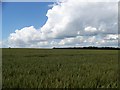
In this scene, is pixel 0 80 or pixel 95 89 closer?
pixel 95 89

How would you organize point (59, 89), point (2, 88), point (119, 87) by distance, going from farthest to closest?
point (119, 87)
point (2, 88)
point (59, 89)

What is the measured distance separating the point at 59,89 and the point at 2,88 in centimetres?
128

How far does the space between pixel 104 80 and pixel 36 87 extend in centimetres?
203

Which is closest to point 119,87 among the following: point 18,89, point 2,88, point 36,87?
point 36,87

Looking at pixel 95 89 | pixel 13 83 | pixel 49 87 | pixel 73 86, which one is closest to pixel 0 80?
pixel 13 83

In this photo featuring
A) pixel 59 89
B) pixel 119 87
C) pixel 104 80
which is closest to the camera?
pixel 59 89

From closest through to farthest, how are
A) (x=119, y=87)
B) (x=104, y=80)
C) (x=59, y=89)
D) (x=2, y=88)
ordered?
(x=59, y=89) → (x=2, y=88) → (x=119, y=87) → (x=104, y=80)

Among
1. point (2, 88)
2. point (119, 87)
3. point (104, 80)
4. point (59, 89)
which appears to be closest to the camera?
point (59, 89)

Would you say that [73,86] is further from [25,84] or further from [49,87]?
[25,84]

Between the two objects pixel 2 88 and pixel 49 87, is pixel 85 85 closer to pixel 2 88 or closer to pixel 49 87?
pixel 49 87

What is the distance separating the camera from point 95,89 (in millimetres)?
4738

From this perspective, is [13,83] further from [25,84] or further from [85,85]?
[85,85]

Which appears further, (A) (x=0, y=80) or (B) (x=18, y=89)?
(A) (x=0, y=80)

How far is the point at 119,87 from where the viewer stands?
5258 mm
